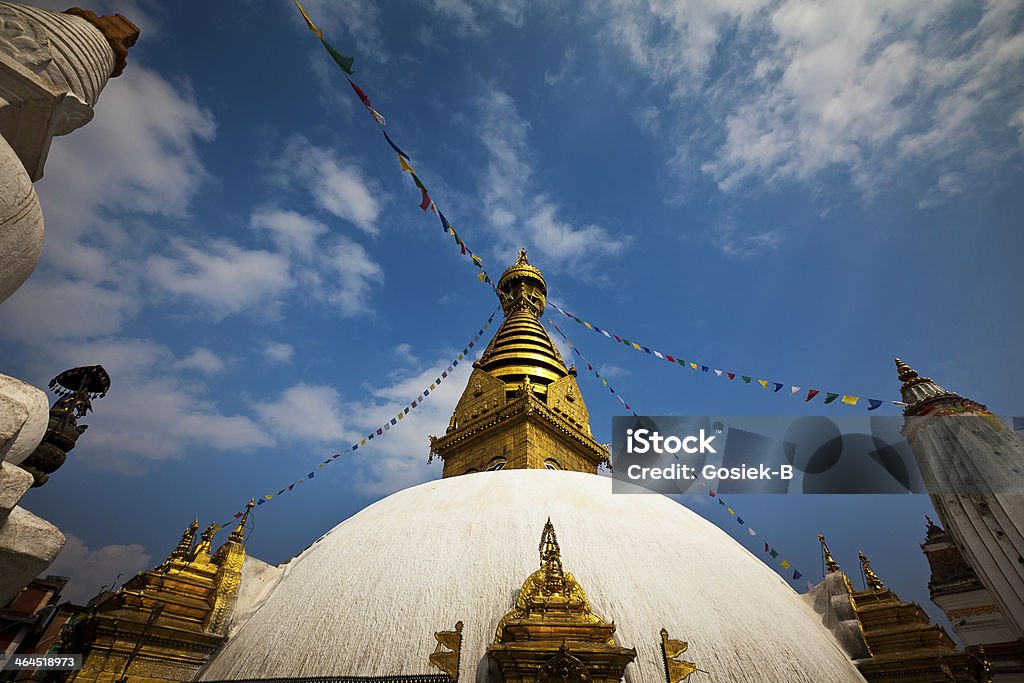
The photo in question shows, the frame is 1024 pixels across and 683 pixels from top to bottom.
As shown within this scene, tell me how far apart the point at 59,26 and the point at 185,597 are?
18.3 feet

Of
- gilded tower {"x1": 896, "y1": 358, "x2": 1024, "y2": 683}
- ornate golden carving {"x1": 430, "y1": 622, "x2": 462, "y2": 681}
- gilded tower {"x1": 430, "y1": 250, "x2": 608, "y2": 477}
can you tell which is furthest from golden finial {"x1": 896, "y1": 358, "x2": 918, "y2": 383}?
ornate golden carving {"x1": 430, "y1": 622, "x2": 462, "y2": 681}

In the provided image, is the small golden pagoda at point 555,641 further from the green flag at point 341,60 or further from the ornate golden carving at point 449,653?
the green flag at point 341,60

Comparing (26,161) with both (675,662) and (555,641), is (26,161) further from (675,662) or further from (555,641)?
(675,662)

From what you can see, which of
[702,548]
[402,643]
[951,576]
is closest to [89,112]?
[402,643]

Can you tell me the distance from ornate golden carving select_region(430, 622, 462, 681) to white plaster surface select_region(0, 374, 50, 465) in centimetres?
361

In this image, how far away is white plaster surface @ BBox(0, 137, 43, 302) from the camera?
1639 millimetres

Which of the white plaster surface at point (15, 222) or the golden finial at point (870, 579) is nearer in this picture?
the white plaster surface at point (15, 222)

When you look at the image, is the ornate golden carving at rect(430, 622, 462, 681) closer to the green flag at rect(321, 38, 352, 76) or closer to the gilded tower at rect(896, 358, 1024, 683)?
the green flag at rect(321, 38, 352, 76)

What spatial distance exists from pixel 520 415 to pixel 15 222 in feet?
40.9

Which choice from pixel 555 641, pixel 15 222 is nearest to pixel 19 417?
pixel 15 222

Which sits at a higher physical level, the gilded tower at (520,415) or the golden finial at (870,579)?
the gilded tower at (520,415)

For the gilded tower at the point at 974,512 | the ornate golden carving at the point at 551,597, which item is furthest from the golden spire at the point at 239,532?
the gilded tower at the point at 974,512

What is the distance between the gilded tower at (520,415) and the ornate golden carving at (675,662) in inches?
328

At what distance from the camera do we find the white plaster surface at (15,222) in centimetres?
164
